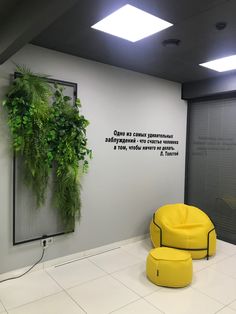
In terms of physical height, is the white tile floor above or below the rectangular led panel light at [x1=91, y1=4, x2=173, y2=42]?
below

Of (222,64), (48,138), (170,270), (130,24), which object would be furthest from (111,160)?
(222,64)

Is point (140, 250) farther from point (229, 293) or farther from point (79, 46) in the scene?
point (79, 46)

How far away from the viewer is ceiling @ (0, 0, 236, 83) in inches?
77.2

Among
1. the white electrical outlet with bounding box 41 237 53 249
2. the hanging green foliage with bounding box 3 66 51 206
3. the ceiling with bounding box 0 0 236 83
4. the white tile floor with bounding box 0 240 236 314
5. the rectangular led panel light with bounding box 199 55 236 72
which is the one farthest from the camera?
the rectangular led panel light with bounding box 199 55 236 72

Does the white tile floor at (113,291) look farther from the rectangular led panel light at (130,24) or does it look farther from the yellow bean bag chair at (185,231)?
the rectangular led panel light at (130,24)

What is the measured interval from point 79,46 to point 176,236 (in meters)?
2.67

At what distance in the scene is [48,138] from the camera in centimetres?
294

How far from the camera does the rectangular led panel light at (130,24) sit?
2.26 metres

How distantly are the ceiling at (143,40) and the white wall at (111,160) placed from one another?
221 mm

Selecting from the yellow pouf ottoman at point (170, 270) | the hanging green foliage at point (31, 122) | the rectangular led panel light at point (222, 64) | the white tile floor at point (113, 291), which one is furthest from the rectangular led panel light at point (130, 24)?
the white tile floor at point (113, 291)

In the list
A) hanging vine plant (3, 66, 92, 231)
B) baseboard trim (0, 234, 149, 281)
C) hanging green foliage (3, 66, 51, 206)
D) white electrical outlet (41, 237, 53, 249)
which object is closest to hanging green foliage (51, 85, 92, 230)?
hanging vine plant (3, 66, 92, 231)

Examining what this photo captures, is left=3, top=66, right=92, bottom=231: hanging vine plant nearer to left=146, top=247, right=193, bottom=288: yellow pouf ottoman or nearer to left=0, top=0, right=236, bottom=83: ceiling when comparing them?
left=0, top=0, right=236, bottom=83: ceiling

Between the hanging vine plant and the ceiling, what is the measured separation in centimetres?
49

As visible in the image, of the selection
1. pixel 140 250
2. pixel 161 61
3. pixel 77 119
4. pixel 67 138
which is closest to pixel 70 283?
pixel 140 250
